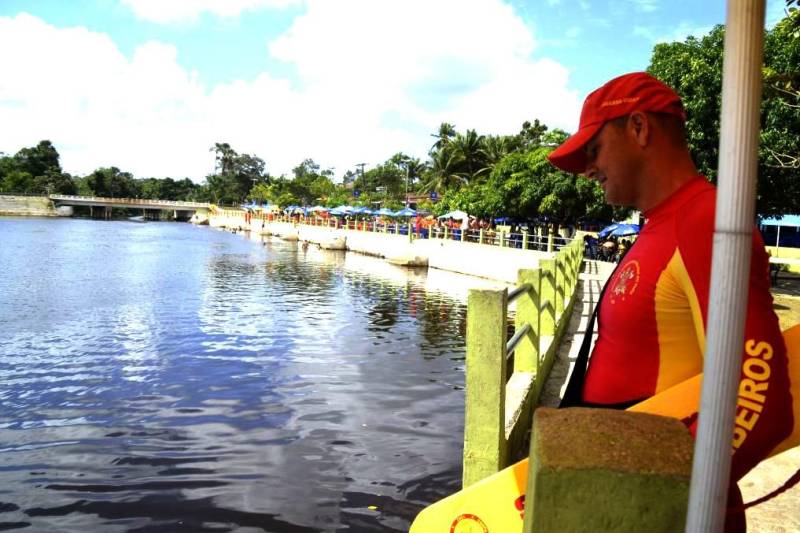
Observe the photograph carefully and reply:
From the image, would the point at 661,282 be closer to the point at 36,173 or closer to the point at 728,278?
the point at 728,278

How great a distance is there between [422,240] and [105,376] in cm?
2644

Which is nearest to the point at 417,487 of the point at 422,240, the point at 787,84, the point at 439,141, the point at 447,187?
the point at 787,84

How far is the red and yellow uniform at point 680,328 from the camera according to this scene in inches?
45.7

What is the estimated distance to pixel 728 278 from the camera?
3.19 ft

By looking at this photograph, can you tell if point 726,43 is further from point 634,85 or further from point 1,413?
point 1,413

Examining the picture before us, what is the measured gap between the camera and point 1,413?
A: 9.55 m

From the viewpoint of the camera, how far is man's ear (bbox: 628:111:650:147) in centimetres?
154

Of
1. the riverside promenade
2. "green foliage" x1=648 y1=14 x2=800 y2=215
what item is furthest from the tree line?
the riverside promenade

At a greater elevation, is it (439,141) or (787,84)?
(439,141)

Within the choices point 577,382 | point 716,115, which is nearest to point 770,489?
point 577,382

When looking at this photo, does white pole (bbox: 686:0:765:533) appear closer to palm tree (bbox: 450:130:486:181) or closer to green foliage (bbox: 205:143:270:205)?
palm tree (bbox: 450:130:486:181)

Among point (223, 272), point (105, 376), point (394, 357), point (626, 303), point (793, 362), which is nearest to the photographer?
point (793, 362)

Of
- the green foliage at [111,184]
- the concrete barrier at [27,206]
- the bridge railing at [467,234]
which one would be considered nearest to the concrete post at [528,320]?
the bridge railing at [467,234]

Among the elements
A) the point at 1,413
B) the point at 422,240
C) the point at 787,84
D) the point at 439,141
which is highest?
the point at 439,141
